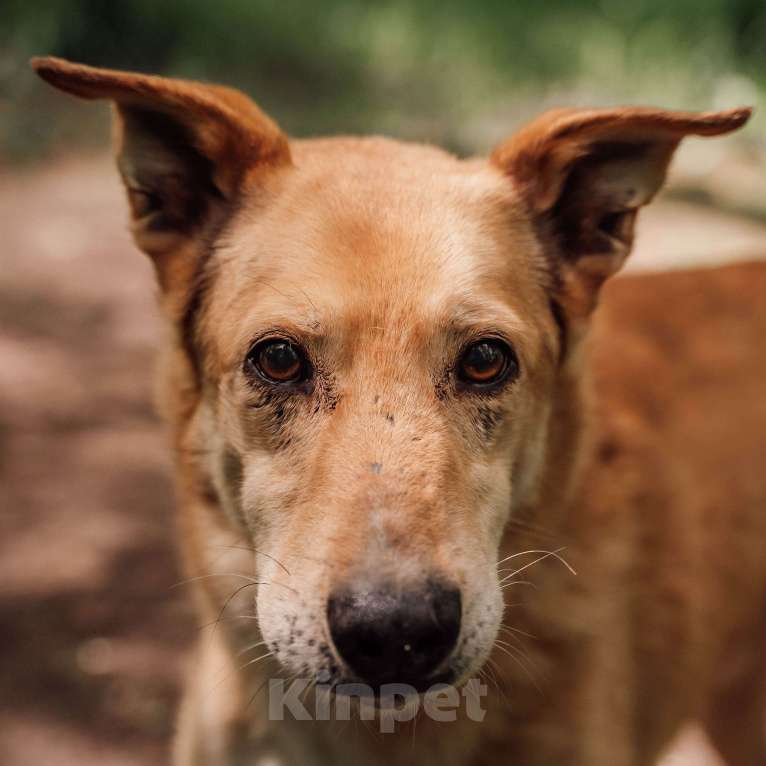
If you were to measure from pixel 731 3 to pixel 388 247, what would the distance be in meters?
9.70

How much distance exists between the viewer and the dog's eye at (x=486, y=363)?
243cm

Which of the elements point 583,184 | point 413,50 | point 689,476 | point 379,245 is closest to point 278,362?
point 379,245

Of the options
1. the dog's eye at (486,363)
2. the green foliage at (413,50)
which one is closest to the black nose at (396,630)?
the dog's eye at (486,363)

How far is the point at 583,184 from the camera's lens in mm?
2836

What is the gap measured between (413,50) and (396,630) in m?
10.5

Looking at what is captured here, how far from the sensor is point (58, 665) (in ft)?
13.4

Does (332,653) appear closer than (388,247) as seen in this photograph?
Yes

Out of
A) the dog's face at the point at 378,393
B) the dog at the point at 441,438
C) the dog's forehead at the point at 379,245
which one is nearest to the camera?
the dog's face at the point at 378,393

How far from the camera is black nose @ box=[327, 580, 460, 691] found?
1915 millimetres

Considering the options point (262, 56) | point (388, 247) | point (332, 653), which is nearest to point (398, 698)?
point (332, 653)

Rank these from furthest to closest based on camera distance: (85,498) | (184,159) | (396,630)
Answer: (85,498), (184,159), (396,630)

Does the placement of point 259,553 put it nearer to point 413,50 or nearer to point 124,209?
point 124,209

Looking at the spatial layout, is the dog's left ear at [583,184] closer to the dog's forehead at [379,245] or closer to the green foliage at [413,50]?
the dog's forehead at [379,245]

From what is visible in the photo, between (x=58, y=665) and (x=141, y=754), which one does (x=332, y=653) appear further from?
(x=58, y=665)
